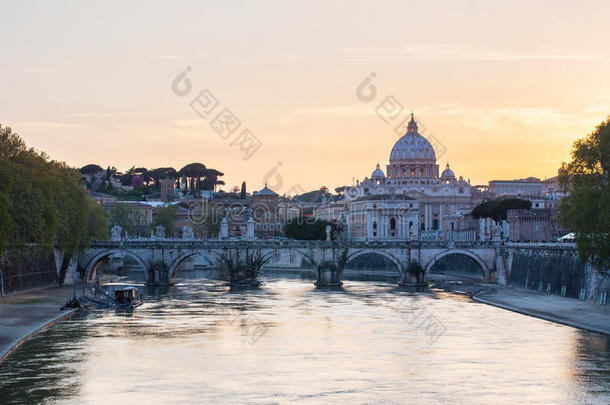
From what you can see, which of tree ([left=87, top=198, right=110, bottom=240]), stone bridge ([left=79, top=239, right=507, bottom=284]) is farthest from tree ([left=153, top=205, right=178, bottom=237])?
stone bridge ([left=79, top=239, right=507, bottom=284])

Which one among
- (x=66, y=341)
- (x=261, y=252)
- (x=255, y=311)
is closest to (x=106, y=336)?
(x=66, y=341)

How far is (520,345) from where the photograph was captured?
187 feet

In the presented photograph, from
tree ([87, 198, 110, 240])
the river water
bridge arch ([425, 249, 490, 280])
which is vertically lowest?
the river water

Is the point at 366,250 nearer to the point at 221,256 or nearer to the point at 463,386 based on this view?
the point at 221,256

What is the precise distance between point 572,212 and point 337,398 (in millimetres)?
32664

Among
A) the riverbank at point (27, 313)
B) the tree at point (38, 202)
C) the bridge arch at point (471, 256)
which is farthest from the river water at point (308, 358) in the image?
the bridge arch at point (471, 256)

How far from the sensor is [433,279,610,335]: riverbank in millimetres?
65062

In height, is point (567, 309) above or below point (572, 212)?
below

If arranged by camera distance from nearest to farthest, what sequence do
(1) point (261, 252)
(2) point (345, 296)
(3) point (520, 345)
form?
(3) point (520, 345), (2) point (345, 296), (1) point (261, 252)

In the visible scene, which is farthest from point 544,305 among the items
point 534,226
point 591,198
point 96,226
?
point 534,226

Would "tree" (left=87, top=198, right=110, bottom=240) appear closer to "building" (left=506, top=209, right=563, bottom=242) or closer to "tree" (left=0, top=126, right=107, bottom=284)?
"tree" (left=0, top=126, right=107, bottom=284)

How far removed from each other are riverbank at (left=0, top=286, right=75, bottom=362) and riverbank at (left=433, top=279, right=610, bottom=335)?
3104 centimetres

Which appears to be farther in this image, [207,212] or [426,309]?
[207,212]

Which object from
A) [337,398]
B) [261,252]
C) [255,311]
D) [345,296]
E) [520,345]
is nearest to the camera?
[337,398]
